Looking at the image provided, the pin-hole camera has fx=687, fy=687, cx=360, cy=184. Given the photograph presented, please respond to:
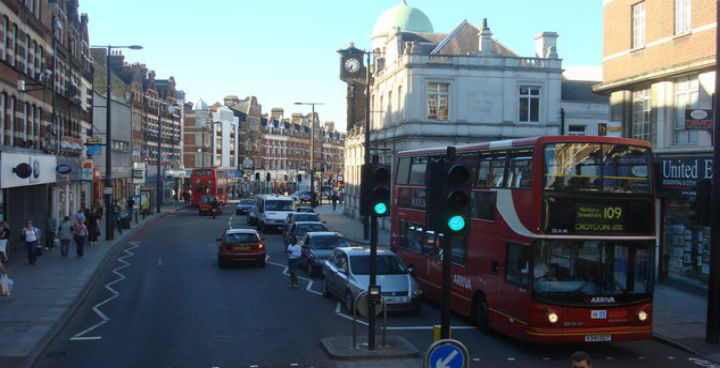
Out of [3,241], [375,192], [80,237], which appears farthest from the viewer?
[80,237]

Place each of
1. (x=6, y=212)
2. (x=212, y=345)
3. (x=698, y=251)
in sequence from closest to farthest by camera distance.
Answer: (x=212, y=345) < (x=698, y=251) < (x=6, y=212)

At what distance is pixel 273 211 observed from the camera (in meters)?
42.3

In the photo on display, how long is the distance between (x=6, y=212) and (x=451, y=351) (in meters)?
22.6

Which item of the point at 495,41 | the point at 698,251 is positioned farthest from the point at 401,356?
the point at 495,41

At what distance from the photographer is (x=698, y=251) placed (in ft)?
63.5

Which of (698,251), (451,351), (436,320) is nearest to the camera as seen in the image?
(451,351)

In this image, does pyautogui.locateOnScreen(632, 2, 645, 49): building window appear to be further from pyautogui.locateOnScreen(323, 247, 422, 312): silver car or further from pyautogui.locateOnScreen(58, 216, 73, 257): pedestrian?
pyautogui.locateOnScreen(58, 216, 73, 257): pedestrian

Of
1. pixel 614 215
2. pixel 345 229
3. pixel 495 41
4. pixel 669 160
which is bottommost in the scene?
pixel 345 229

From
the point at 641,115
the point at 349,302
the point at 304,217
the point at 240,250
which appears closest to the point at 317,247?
the point at 240,250

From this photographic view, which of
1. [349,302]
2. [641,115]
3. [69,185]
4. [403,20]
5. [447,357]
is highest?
[403,20]

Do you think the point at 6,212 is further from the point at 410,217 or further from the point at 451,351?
the point at 451,351

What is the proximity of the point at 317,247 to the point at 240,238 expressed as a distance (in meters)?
3.01

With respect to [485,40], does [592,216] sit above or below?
below

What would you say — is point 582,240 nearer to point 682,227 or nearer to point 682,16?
point 682,227
